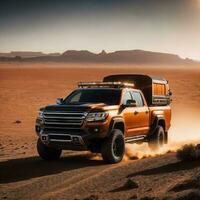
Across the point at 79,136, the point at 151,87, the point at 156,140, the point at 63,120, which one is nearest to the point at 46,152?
the point at 63,120

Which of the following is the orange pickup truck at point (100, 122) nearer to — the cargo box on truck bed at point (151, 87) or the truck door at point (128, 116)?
the truck door at point (128, 116)

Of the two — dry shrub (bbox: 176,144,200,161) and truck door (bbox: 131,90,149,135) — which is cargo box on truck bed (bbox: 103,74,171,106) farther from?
dry shrub (bbox: 176,144,200,161)

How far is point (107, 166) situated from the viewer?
12.6 metres

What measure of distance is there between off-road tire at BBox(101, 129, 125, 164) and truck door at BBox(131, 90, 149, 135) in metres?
1.18

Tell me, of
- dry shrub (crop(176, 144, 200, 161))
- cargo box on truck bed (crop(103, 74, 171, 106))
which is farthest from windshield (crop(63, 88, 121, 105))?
dry shrub (crop(176, 144, 200, 161))

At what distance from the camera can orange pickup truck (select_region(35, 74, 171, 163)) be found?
12789 millimetres

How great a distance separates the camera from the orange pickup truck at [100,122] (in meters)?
12.8

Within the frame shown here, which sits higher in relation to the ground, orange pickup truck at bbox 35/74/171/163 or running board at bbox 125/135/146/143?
orange pickup truck at bbox 35/74/171/163

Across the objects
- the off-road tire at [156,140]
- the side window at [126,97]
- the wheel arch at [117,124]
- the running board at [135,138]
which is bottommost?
the off-road tire at [156,140]

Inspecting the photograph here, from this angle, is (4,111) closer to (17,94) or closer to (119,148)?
(17,94)

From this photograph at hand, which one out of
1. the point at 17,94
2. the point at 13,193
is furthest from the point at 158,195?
the point at 17,94

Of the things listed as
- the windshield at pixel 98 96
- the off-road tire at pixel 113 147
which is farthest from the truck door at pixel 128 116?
the off-road tire at pixel 113 147

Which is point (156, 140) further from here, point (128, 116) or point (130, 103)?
point (130, 103)

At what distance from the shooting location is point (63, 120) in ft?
42.6
